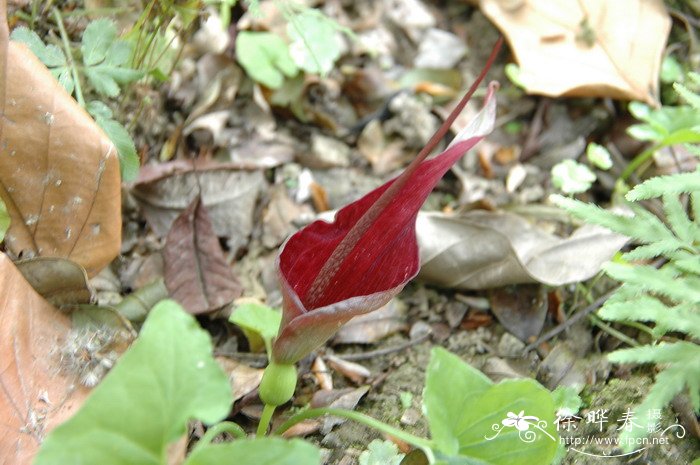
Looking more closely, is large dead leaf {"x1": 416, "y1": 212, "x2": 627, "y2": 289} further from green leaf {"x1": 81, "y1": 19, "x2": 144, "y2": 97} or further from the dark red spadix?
green leaf {"x1": 81, "y1": 19, "x2": 144, "y2": 97}

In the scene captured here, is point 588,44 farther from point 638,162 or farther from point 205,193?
point 205,193

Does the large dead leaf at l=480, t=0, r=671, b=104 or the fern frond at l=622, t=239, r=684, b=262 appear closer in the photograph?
the fern frond at l=622, t=239, r=684, b=262

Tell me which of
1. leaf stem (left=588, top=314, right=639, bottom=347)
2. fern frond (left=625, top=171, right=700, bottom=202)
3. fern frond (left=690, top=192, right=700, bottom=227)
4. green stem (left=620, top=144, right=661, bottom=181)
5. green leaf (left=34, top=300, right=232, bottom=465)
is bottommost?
leaf stem (left=588, top=314, right=639, bottom=347)

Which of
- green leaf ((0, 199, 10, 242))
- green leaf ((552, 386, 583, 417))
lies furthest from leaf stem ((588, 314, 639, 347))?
green leaf ((0, 199, 10, 242))

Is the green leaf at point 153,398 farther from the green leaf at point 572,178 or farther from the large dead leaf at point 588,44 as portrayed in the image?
the large dead leaf at point 588,44

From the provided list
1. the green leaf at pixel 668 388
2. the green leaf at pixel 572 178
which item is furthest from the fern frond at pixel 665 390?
the green leaf at pixel 572 178

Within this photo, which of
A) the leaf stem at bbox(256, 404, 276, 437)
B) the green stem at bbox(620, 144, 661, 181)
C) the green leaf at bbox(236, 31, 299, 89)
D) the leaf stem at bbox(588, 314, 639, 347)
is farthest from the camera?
the green leaf at bbox(236, 31, 299, 89)

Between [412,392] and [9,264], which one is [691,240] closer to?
[412,392]
